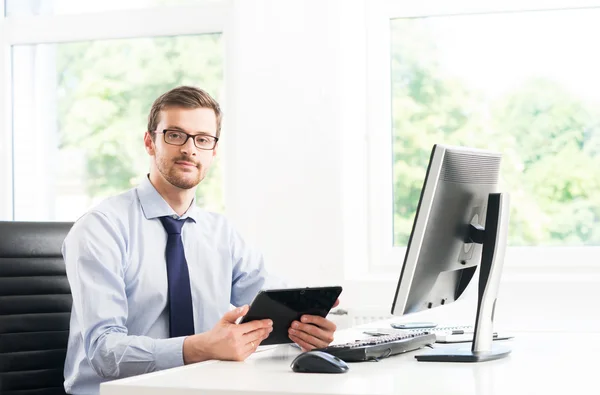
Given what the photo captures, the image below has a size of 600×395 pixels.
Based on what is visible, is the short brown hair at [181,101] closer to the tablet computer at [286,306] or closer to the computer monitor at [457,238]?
the tablet computer at [286,306]

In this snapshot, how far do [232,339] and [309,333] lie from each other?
0.24 metres

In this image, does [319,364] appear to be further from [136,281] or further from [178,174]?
[178,174]

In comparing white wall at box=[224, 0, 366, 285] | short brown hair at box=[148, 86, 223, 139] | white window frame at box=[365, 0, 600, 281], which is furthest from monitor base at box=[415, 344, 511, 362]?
white window frame at box=[365, 0, 600, 281]

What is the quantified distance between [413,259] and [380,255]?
1897mm

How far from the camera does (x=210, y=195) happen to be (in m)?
3.68

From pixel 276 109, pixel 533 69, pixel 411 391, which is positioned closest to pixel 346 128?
pixel 276 109

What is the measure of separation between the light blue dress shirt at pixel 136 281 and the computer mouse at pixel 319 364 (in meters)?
0.40

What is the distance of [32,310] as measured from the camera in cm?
224

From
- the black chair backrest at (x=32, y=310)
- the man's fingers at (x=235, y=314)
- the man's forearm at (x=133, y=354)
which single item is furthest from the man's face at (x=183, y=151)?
the man's fingers at (x=235, y=314)

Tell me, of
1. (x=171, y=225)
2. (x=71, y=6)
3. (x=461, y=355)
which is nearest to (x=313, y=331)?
(x=461, y=355)

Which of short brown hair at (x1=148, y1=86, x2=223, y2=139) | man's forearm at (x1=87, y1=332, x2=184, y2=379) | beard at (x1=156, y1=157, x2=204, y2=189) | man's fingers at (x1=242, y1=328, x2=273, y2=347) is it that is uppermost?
short brown hair at (x1=148, y1=86, x2=223, y2=139)

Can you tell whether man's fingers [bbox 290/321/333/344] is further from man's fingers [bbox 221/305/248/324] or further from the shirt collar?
the shirt collar

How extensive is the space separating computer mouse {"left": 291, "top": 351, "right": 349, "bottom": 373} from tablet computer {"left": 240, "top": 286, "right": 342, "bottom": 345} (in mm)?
183

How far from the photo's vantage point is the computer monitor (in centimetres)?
163
